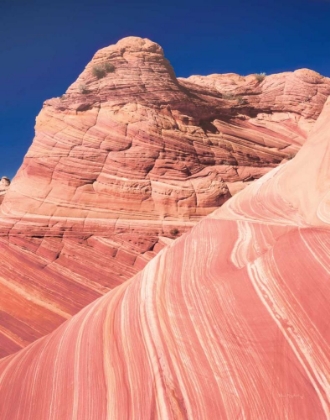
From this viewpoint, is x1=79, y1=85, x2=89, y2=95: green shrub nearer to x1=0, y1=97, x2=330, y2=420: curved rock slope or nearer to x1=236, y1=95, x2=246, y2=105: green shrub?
x1=236, y1=95, x2=246, y2=105: green shrub

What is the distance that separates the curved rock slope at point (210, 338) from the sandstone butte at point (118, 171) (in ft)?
18.8

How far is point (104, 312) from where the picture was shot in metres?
7.43

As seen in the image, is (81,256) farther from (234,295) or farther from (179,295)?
(234,295)

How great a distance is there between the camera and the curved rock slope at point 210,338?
465cm

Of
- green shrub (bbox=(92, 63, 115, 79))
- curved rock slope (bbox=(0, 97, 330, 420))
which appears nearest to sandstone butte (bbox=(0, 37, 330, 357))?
green shrub (bbox=(92, 63, 115, 79))

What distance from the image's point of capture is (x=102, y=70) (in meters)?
19.7

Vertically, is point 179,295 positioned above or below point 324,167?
below

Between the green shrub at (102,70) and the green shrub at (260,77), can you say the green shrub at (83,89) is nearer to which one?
the green shrub at (102,70)

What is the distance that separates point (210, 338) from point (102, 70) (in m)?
18.3

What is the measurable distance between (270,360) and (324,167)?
486 cm

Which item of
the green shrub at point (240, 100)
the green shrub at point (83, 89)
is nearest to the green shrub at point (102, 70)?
the green shrub at point (83, 89)

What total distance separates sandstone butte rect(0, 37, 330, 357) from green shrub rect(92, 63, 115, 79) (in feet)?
0.20

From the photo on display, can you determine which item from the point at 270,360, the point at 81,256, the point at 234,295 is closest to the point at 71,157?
the point at 81,256

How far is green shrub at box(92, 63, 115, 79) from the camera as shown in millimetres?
19625
